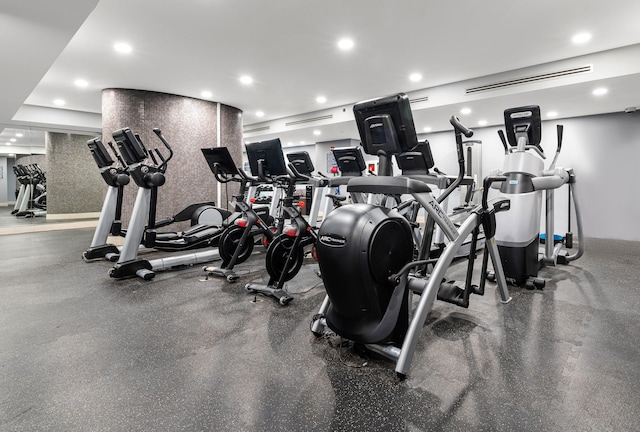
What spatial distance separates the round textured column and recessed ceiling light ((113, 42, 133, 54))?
1.70 metres

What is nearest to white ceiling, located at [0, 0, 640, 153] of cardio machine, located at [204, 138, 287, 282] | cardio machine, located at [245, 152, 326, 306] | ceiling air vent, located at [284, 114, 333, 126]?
ceiling air vent, located at [284, 114, 333, 126]

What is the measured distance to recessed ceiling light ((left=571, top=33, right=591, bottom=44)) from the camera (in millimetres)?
3797

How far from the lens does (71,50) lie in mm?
4258

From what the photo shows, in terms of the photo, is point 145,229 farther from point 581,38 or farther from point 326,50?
point 581,38

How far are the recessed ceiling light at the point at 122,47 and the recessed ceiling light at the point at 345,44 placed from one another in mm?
2628

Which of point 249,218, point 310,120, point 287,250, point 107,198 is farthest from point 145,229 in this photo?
point 310,120

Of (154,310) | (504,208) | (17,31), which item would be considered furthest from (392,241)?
(17,31)

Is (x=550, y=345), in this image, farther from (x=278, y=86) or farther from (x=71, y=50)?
(x=71, y=50)

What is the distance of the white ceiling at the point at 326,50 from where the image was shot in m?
3.23

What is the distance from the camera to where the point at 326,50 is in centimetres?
431

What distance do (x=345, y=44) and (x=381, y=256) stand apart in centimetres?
331

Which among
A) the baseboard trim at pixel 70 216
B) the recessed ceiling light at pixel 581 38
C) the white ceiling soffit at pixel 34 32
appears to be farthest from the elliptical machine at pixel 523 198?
the baseboard trim at pixel 70 216

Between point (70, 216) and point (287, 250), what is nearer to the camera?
point (287, 250)

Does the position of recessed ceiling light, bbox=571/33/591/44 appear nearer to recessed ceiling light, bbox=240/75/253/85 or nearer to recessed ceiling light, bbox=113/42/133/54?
recessed ceiling light, bbox=240/75/253/85
